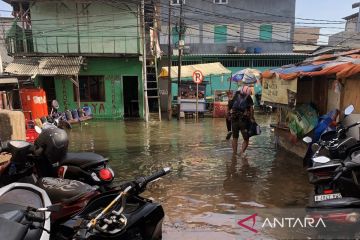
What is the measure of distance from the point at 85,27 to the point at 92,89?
335cm

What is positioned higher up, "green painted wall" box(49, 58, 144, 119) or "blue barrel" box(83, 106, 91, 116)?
"green painted wall" box(49, 58, 144, 119)

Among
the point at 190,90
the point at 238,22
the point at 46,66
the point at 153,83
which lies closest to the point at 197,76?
the point at 190,90

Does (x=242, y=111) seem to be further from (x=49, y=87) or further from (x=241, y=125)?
(x=49, y=87)

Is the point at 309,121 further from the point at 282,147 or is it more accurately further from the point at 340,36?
the point at 340,36

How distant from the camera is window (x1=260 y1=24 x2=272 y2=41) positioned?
2589 centimetres

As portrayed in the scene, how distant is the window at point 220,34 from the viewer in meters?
26.1

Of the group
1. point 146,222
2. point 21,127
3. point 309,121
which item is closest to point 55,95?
point 21,127

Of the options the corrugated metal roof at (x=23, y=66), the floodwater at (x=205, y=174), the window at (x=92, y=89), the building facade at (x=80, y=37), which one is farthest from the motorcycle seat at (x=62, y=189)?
the window at (x=92, y=89)

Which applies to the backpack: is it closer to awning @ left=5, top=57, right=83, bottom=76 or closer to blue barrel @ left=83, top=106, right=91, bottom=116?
awning @ left=5, top=57, right=83, bottom=76

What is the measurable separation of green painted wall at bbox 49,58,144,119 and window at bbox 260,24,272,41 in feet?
40.3

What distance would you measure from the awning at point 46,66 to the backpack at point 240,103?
1026 centimetres

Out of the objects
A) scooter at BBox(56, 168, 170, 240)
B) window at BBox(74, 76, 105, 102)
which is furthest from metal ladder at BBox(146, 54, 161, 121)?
scooter at BBox(56, 168, 170, 240)

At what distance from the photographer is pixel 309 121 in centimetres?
748

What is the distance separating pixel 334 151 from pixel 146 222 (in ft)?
8.22
